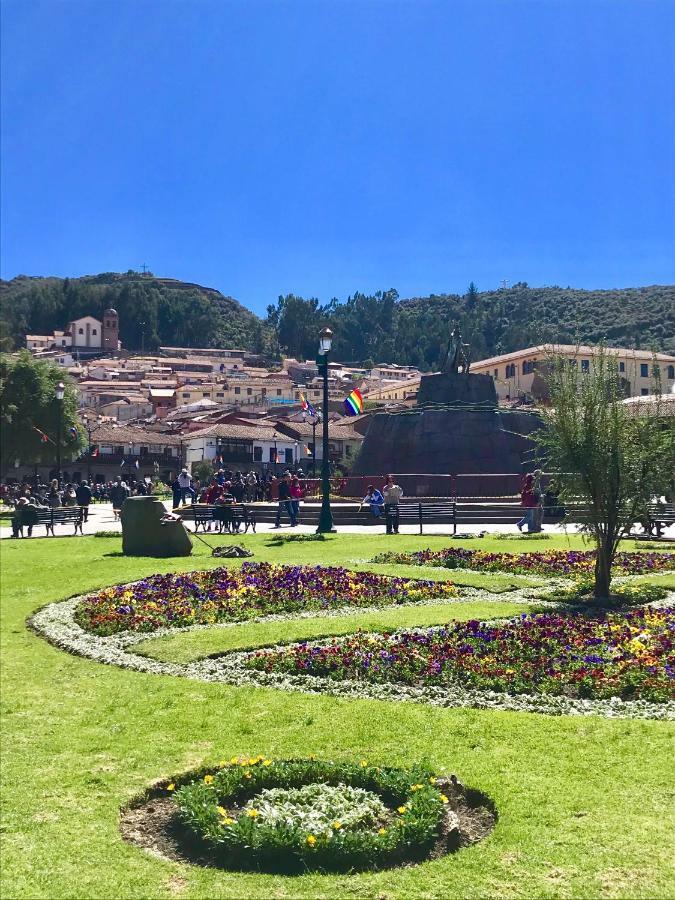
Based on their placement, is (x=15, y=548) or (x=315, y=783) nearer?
(x=315, y=783)

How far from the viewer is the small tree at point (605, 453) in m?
11.8

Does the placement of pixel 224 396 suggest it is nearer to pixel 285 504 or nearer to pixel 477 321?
pixel 477 321

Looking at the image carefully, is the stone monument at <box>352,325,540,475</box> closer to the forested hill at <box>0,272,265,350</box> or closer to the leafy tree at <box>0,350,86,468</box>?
the leafy tree at <box>0,350,86,468</box>

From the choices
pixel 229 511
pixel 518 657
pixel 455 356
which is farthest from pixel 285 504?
pixel 518 657

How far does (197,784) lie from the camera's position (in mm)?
5434

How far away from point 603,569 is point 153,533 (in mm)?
9252

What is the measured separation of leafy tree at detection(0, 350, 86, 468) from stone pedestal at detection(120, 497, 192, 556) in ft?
106

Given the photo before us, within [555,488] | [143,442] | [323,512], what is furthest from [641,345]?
[555,488]

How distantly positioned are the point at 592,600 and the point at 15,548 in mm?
13499

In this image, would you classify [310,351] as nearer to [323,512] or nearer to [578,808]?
[323,512]

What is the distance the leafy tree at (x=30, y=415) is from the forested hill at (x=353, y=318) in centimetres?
8874

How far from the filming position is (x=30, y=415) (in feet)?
166

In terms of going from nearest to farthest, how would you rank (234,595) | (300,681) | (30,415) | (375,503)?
(300,681), (234,595), (375,503), (30,415)

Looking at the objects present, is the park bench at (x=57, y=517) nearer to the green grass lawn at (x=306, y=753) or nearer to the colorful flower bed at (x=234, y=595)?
the colorful flower bed at (x=234, y=595)
